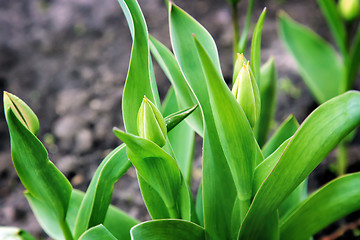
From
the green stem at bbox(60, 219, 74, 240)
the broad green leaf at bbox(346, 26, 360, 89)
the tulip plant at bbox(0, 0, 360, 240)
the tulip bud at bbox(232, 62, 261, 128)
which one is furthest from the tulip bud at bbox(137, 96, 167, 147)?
the broad green leaf at bbox(346, 26, 360, 89)

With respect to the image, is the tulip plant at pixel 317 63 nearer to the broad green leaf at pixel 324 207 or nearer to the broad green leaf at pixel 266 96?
the broad green leaf at pixel 266 96

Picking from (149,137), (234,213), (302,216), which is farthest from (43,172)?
(302,216)

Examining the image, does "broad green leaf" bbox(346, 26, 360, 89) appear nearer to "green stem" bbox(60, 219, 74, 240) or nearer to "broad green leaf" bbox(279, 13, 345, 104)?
"broad green leaf" bbox(279, 13, 345, 104)

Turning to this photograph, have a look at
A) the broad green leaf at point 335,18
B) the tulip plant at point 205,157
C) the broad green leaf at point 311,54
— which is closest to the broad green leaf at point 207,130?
the tulip plant at point 205,157

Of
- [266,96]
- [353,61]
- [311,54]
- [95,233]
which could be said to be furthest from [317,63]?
[95,233]

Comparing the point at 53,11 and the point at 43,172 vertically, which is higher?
the point at 53,11

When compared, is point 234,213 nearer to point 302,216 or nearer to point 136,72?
point 302,216
